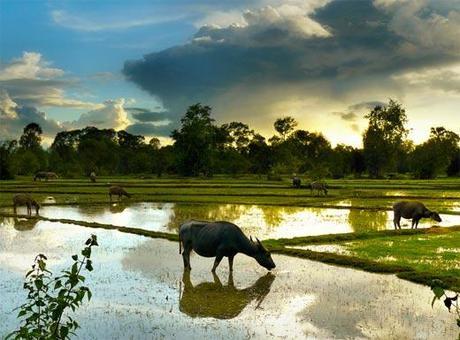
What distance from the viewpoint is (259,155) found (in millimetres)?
101375

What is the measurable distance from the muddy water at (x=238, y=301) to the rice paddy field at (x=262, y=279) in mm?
24

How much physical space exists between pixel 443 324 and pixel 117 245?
37.9ft

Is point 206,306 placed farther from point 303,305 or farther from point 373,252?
point 373,252

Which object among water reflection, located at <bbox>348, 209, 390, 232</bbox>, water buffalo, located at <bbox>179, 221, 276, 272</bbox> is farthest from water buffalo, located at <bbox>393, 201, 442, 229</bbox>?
water buffalo, located at <bbox>179, 221, 276, 272</bbox>

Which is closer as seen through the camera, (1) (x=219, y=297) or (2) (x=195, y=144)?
(1) (x=219, y=297)

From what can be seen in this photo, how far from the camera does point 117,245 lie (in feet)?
59.1

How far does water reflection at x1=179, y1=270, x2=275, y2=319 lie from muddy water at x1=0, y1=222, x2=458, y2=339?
2 cm

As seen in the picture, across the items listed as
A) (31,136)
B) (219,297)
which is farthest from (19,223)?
(31,136)

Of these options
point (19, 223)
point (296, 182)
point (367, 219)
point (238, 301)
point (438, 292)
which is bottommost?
point (238, 301)

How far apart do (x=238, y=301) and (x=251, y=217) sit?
639 inches

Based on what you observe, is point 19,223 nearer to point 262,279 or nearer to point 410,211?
point 262,279

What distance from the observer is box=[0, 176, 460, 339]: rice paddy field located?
924cm

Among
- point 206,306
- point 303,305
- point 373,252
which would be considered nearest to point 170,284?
point 206,306

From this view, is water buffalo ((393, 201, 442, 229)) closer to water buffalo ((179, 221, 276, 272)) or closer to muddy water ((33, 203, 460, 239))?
muddy water ((33, 203, 460, 239))
